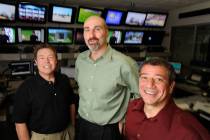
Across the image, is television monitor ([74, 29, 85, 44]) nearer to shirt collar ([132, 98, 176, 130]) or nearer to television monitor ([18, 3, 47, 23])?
television monitor ([18, 3, 47, 23])

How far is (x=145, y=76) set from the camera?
124 centimetres

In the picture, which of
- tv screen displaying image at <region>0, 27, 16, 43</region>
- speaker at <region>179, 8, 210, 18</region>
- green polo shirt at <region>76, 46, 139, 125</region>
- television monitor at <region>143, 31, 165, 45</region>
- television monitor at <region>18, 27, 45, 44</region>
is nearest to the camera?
green polo shirt at <region>76, 46, 139, 125</region>

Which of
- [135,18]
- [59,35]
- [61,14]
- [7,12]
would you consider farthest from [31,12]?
[135,18]

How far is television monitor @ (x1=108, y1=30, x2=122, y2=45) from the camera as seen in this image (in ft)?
13.6

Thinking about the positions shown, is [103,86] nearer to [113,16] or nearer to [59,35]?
[59,35]

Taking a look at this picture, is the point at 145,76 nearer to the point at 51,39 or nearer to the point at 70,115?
the point at 70,115

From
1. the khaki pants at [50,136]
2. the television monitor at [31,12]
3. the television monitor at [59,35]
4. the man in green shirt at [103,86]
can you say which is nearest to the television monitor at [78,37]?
the television monitor at [59,35]

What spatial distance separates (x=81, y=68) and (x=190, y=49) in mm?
2973

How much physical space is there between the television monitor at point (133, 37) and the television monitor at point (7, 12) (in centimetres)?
202

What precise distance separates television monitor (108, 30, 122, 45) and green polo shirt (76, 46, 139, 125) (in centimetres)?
235

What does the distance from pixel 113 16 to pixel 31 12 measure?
1.41 metres

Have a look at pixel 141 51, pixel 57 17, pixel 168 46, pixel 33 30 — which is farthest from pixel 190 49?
pixel 33 30

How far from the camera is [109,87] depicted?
174 cm

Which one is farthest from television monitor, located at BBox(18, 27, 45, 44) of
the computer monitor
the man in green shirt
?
the man in green shirt
